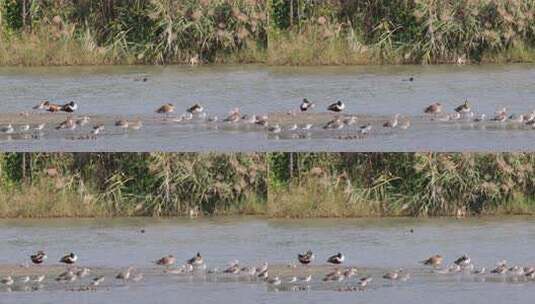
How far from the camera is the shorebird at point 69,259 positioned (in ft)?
86.1

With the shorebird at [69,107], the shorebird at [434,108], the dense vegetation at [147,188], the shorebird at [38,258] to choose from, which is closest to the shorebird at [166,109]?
the shorebird at [69,107]

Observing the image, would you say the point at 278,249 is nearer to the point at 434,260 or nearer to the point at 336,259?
the point at 336,259

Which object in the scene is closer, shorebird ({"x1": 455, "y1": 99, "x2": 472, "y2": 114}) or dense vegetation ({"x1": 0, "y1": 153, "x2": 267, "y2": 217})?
shorebird ({"x1": 455, "y1": 99, "x2": 472, "y2": 114})

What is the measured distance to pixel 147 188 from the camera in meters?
27.7

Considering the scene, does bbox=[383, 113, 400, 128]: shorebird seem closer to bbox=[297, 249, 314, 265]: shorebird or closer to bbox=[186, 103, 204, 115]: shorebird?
bbox=[297, 249, 314, 265]: shorebird

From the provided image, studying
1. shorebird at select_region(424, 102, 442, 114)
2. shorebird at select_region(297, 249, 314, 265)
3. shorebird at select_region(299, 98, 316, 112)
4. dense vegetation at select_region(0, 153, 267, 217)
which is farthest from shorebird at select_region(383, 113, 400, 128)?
dense vegetation at select_region(0, 153, 267, 217)

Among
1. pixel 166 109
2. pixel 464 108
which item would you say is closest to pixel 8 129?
pixel 166 109

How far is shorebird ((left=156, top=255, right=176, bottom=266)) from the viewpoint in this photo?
1030 inches

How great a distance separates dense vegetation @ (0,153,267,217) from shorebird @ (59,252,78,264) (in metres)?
1.19

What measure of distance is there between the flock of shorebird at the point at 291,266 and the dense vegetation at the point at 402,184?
1.34 metres

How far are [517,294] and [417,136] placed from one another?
81.8 inches

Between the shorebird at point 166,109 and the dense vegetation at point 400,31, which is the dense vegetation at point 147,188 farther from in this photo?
the dense vegetation at point 400,31

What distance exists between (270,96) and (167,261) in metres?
1.99

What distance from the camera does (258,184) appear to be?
27531mm
